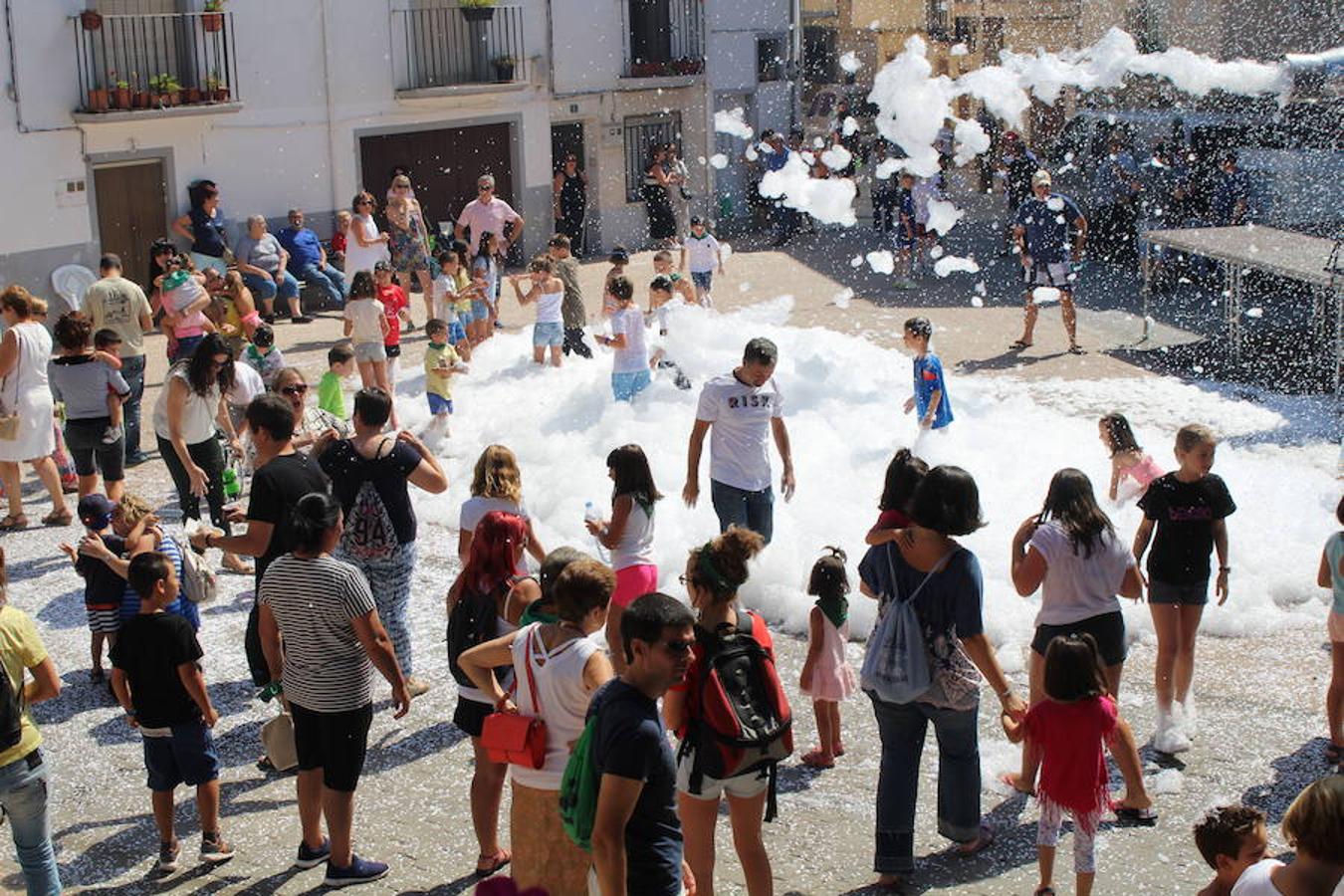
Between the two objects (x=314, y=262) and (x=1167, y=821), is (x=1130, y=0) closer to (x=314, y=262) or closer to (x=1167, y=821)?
(x=314, y=262)

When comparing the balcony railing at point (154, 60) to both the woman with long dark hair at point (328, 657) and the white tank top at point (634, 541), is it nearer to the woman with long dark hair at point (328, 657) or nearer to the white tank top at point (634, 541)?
the white tank top at point (634, 541)

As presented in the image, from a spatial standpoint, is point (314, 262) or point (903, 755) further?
point (314, 262)

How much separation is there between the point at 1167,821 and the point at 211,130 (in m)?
15.5

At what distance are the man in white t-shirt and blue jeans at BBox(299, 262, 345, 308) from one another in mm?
10971

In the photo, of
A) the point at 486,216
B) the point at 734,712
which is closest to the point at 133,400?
the point at 486,216

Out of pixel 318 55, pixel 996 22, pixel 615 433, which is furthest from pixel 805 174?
pixel 615 433

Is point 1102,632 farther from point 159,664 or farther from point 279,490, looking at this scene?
point 159,664

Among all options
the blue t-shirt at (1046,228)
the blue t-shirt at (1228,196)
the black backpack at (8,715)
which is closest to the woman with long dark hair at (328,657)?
the black backpack at (8,715)

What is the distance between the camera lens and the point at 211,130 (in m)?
19.2

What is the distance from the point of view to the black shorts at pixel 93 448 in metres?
10.0

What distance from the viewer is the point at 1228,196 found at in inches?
719

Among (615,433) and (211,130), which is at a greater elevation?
(211,130)

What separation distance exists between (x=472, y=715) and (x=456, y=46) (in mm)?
16892

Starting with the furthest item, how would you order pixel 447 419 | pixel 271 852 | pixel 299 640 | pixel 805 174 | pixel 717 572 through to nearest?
pixel 805 174, pixel 447 419, pixel 271 852, pixel 299 640, pixel 717 572
